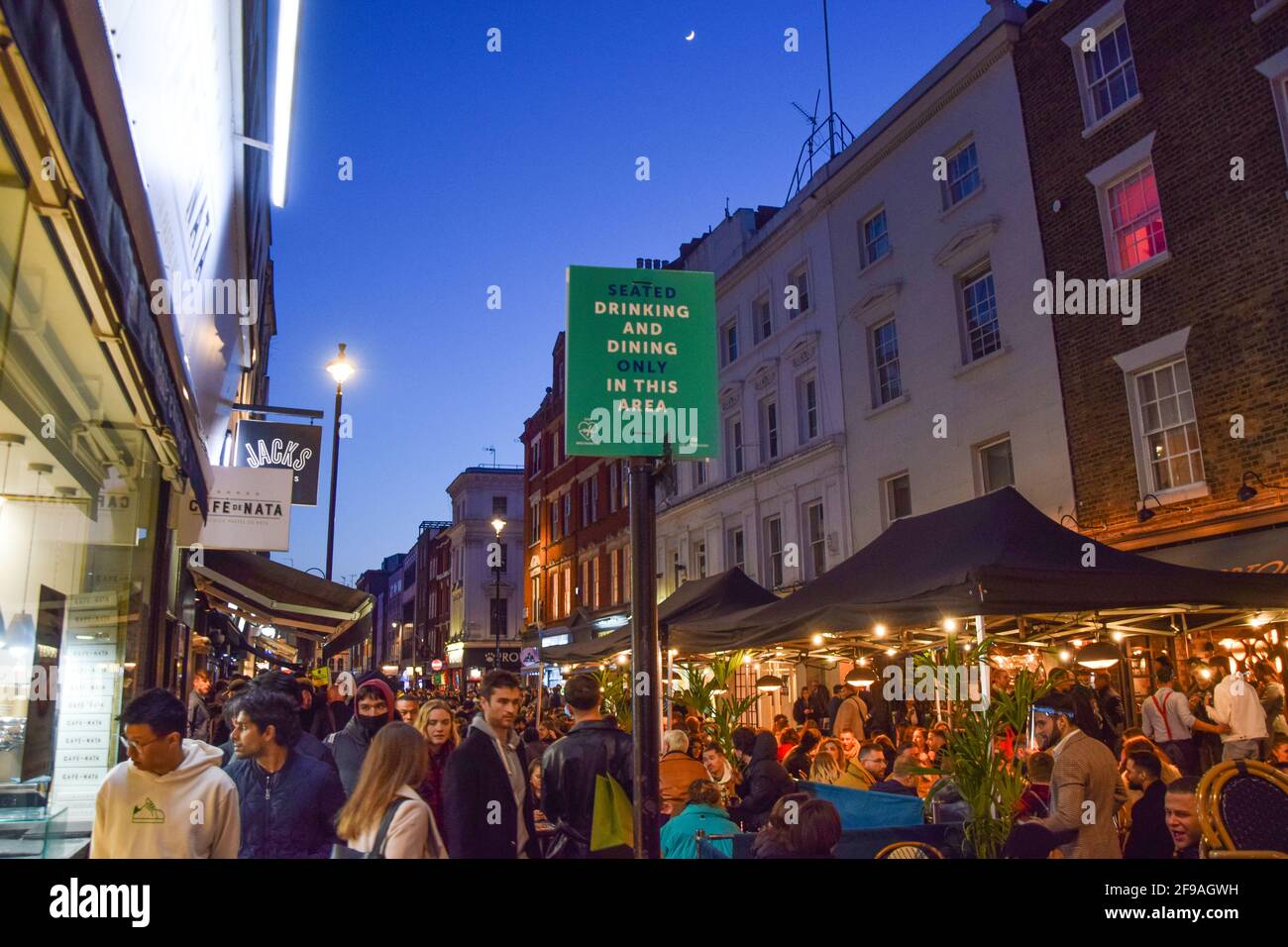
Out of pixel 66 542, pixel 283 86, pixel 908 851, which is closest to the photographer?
pixel 908 851

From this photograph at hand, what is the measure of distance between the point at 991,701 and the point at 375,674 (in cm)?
465

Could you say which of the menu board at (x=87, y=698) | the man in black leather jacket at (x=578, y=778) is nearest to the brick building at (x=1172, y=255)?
the man in black leather jacket at (x=578, y=778)

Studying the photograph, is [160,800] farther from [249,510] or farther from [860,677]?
[860,677]

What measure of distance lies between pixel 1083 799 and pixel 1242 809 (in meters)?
1.34

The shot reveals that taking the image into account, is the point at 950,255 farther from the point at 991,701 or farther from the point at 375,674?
the point at 375,674

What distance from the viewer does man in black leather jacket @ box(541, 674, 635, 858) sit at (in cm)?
531

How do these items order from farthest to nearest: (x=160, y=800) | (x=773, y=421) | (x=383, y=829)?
(x=773, y=421) < (x=160, y=800) < (x=383, y=829)

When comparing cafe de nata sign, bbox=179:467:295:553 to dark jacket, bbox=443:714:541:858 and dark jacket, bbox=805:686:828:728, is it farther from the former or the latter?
dark jacket, bbox=805:686:828:728

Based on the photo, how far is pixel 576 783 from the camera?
5.33 m

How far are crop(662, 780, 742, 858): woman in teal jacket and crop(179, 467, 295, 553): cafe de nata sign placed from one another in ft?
19.0

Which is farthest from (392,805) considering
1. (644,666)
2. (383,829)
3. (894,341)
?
(894,341)

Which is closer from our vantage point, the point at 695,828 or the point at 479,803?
the point at 479,803

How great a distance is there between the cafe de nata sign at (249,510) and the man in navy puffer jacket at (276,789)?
19.7 feet
